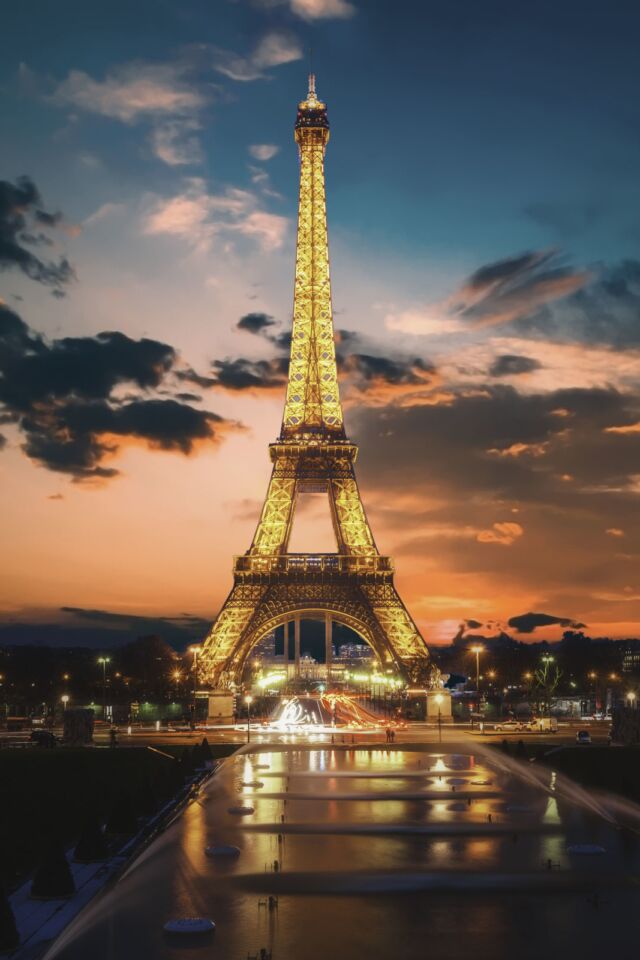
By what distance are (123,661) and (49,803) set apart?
136 metres

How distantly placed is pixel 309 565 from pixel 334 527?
5921 millimetres

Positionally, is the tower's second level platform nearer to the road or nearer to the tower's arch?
the tower's arch

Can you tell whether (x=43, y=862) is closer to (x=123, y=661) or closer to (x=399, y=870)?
(x=399, y=870)

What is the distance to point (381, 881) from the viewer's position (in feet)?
78.7

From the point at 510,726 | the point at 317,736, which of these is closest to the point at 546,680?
the point at 510,726

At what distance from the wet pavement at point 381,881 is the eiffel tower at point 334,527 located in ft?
211

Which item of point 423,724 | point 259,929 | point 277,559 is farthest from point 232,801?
point 277,559

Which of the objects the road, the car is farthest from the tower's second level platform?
the car

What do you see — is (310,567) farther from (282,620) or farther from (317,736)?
(317,736)

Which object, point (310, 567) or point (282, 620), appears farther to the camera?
point (282, 620)

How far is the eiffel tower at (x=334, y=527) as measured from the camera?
105m

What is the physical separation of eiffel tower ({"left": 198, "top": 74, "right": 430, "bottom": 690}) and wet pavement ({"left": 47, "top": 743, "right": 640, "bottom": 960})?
64168 millimetres

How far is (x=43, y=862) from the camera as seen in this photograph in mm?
23266

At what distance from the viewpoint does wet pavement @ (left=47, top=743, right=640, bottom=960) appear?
18875mm
